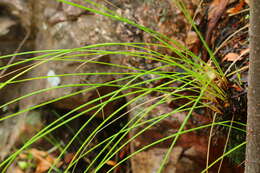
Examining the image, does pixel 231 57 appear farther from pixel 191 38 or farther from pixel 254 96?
pixel 254 96

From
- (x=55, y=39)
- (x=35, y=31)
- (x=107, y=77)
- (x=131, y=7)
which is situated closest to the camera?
(x=131, y=7)

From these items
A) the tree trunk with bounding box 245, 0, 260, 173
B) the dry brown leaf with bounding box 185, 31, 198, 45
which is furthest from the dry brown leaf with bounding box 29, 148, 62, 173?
the tree trunk with bounding box 245, 0, 260, 173

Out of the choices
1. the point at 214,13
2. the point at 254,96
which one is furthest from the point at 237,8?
the point at 254,96

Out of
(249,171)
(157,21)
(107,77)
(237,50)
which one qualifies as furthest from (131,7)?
(249,171)

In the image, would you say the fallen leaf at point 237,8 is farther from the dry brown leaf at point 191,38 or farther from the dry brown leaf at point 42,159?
the dry brown leaf at point 42,159

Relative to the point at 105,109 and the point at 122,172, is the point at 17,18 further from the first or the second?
the point at 122,172

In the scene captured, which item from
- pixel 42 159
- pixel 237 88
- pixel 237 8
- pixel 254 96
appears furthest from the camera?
pixel 42 159

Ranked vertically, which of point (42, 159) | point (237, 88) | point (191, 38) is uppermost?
point (191, 38)

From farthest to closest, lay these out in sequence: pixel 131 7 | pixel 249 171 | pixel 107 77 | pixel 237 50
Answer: pixel 107 77, pixel 131 7, pixel 237 50, pixel 249 171
